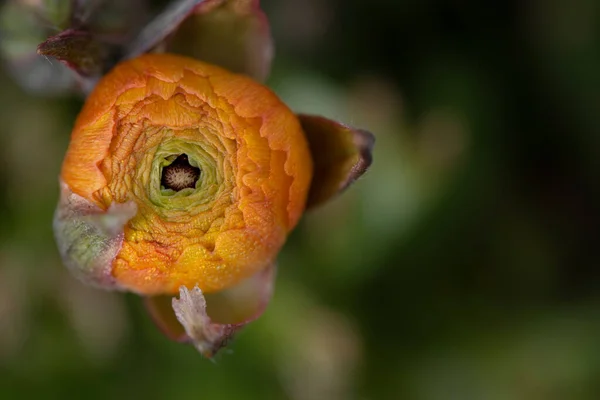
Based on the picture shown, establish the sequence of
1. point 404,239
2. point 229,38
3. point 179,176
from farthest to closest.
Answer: point 404,239 < point 229,38 < point 179,176

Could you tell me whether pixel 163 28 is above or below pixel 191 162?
above

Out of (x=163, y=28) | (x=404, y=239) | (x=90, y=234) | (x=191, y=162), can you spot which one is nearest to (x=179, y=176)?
(x=191, y=162)

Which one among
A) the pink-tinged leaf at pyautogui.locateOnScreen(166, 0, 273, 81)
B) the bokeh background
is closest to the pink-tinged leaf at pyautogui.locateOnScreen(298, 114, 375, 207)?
the pink-tinged leaf at pyautogui.locateOnScreen(166, 0, 273, 81)

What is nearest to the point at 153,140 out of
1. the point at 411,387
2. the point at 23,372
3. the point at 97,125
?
the point at 97,125

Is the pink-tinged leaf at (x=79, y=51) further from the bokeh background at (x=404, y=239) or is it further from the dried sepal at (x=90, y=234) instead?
the bokeh background at (x=404, y=239)

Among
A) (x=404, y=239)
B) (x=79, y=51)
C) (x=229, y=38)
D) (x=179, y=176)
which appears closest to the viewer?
(x=179, y=176)

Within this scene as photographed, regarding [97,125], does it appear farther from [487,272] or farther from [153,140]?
[487,272]

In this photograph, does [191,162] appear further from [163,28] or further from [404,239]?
[404,239]

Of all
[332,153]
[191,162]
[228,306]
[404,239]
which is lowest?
[228,306]
